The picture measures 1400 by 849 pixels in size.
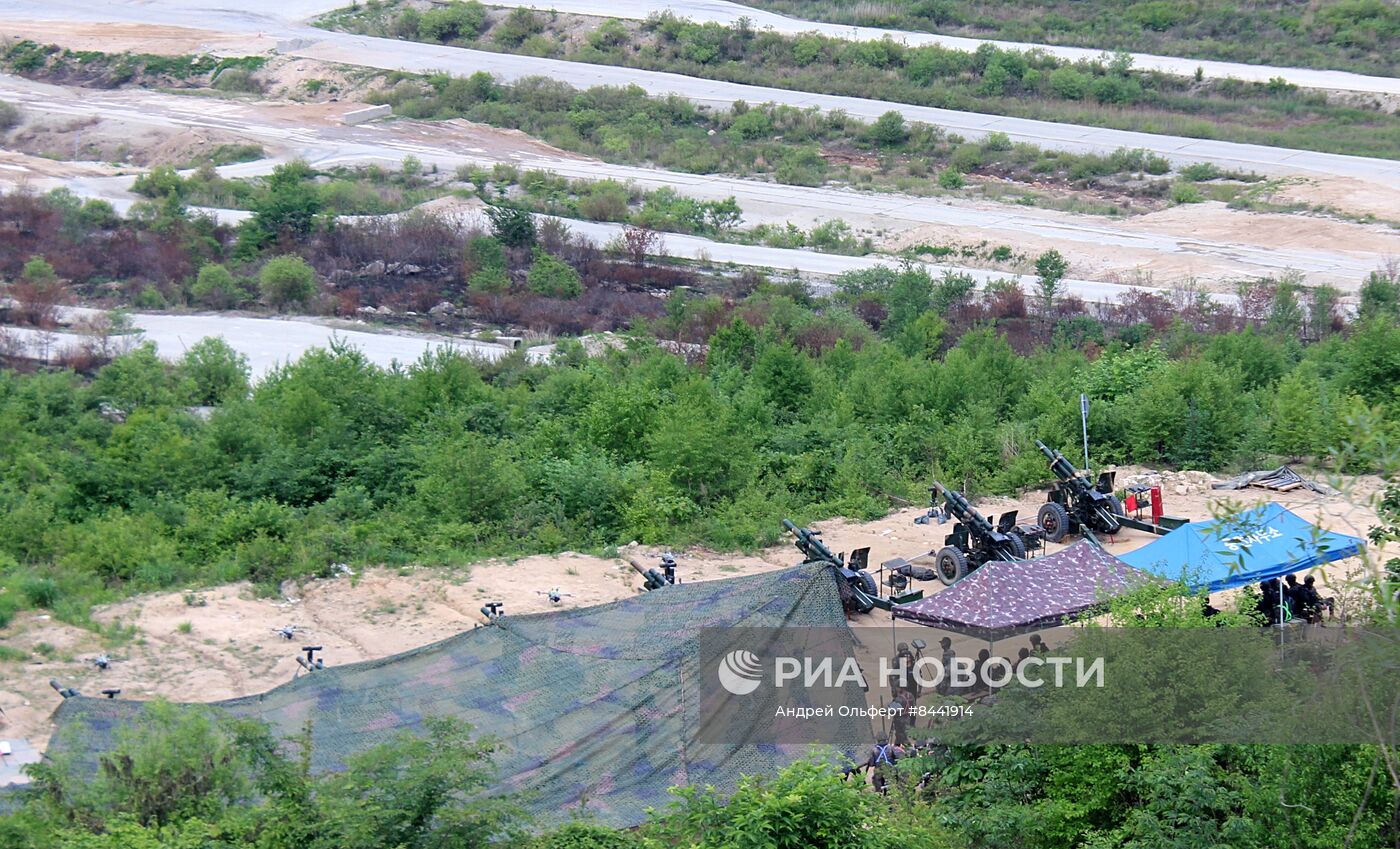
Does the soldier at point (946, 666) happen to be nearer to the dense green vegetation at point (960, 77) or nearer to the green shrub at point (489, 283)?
the green shrub at point (489, 283)

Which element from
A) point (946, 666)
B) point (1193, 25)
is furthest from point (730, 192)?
point (946, 666)

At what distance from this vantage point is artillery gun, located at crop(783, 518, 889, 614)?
59.6 feet

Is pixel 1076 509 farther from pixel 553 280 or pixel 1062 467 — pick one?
pixel 553 280

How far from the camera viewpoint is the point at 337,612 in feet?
64.2

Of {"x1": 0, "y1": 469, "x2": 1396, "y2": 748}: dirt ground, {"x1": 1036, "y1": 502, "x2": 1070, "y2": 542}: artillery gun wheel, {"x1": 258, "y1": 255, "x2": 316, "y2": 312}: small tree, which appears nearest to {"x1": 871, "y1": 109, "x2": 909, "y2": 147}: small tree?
{"x1": 258, "y1": 255, "x2": 316, "y2": 312}: small tree

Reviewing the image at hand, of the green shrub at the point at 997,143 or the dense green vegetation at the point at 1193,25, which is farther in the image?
the dense green vegetation at the point at 1193,25

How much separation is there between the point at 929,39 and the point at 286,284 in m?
36.1

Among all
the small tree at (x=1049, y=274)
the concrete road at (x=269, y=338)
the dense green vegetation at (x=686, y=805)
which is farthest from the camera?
the small tree at (x=1049, y=274)

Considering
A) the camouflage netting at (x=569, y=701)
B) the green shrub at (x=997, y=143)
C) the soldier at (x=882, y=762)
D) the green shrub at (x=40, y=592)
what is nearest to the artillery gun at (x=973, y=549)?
the camouflage netting at (x=569, y=701)

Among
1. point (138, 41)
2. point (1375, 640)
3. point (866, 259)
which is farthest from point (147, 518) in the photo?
point (138, 41)

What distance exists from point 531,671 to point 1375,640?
313 inches

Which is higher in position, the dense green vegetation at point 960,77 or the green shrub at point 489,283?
the dense green vegetation at point 960,77

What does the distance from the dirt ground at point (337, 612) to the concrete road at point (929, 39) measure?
38.4 metres

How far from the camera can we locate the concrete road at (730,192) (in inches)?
1585
